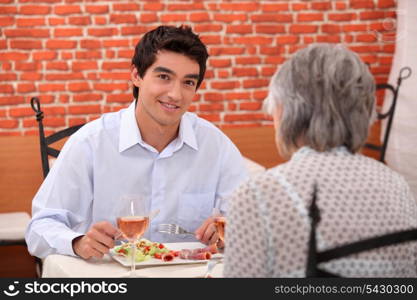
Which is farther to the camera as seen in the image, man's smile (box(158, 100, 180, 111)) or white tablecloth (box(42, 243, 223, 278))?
man's smile (box(158, 100, 180, 111))

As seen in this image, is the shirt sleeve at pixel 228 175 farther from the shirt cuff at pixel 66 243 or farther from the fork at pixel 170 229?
the shirt cuff at pixel 66 243

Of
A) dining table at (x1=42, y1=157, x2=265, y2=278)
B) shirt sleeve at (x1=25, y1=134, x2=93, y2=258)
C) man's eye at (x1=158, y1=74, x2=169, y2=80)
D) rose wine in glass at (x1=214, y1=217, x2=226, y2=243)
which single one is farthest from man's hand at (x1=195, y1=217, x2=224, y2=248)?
man's eye at (x1=158, y1=74, x2=169, y2=80)

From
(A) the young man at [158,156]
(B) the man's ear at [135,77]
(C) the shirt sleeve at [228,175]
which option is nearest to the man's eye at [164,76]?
(A) the young man at [158,156]

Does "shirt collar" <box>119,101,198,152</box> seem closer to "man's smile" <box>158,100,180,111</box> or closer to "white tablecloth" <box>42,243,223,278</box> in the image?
"man's smile" <box>158,100,180,111</box>

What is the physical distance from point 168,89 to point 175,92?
38mm

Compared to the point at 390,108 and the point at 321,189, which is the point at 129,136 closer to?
the point at 321,189

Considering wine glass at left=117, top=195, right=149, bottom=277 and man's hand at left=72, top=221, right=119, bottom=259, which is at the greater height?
wine glass at left=117, top=195, right=149, bottom=277

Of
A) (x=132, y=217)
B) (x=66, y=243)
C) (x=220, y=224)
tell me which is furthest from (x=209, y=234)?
(x=66, y=243)

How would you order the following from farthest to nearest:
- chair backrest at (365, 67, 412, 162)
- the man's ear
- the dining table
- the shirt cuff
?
chair backrest at (365, 67, 412, 162), the man's ear, the shirt cuff, the dining table

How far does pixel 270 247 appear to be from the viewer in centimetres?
119

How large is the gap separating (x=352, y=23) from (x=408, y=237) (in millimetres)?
3676

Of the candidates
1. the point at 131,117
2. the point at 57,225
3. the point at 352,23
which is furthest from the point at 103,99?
the point at 57,225

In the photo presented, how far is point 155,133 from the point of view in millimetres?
2270

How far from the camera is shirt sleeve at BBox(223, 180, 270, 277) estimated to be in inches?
46.6
